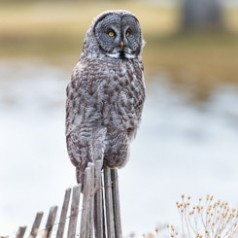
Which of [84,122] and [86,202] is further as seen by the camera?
[84,122]

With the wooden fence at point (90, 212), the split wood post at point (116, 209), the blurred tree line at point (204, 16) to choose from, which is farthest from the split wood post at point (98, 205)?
the blurred tree line at point (204, 16)

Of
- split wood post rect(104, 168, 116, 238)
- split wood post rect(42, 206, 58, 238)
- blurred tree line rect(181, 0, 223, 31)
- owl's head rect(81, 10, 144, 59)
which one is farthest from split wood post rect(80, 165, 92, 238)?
blurred tree line rect(181, 0, 223, 31)

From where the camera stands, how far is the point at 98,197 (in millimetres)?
4062

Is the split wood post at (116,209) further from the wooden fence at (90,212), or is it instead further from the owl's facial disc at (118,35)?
the owl's facial disc at (118,35)

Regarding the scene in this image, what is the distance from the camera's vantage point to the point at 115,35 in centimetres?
474

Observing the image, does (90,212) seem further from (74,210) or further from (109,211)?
(109,211)

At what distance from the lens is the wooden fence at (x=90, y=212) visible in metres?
3.56

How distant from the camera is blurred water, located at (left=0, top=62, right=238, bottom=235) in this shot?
27.1ft

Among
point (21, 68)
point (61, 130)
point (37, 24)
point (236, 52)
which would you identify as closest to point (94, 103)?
point (61, 130)

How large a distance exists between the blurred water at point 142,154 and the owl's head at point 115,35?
6.60 ft

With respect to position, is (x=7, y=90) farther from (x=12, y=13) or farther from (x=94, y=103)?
(x=12, y=13)

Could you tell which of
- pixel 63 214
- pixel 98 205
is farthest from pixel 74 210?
pixel 98 205

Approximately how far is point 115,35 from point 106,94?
433mm

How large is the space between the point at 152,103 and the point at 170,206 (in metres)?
6.44
